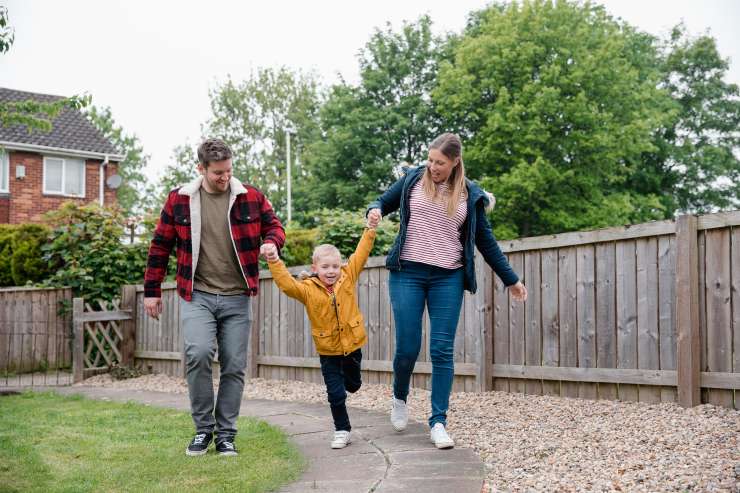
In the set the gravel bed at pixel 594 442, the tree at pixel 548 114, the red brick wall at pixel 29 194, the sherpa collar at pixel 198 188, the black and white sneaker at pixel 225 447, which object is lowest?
the black and white sneaker at pixel 225 447

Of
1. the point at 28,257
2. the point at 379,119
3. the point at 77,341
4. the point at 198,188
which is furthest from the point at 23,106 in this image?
the point at 379,119

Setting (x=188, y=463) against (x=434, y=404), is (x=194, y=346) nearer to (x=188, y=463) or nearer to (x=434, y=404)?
(x=188, y=463)

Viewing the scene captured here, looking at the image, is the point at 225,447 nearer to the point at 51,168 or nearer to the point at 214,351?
the point at 214,351

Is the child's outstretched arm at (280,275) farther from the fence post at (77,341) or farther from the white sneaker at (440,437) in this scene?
the fence post at (77,341)

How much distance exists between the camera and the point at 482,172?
2802 centimetres

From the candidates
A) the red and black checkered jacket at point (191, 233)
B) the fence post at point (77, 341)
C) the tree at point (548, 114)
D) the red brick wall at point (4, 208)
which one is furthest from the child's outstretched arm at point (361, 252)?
the red brick wall at point (4, 208)

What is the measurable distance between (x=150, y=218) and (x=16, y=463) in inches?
371

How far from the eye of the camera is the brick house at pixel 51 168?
23359mm

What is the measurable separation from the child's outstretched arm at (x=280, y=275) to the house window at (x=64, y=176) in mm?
21749

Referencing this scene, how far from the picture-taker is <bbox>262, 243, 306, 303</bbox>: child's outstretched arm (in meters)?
4.17

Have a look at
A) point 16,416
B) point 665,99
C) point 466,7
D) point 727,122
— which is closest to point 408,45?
point 466,7

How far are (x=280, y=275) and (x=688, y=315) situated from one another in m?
2.76

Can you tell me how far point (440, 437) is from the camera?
4.21m

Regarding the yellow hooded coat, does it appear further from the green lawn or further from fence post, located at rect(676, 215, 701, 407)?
fence post, located at rect(676, 215, 701, 407)
